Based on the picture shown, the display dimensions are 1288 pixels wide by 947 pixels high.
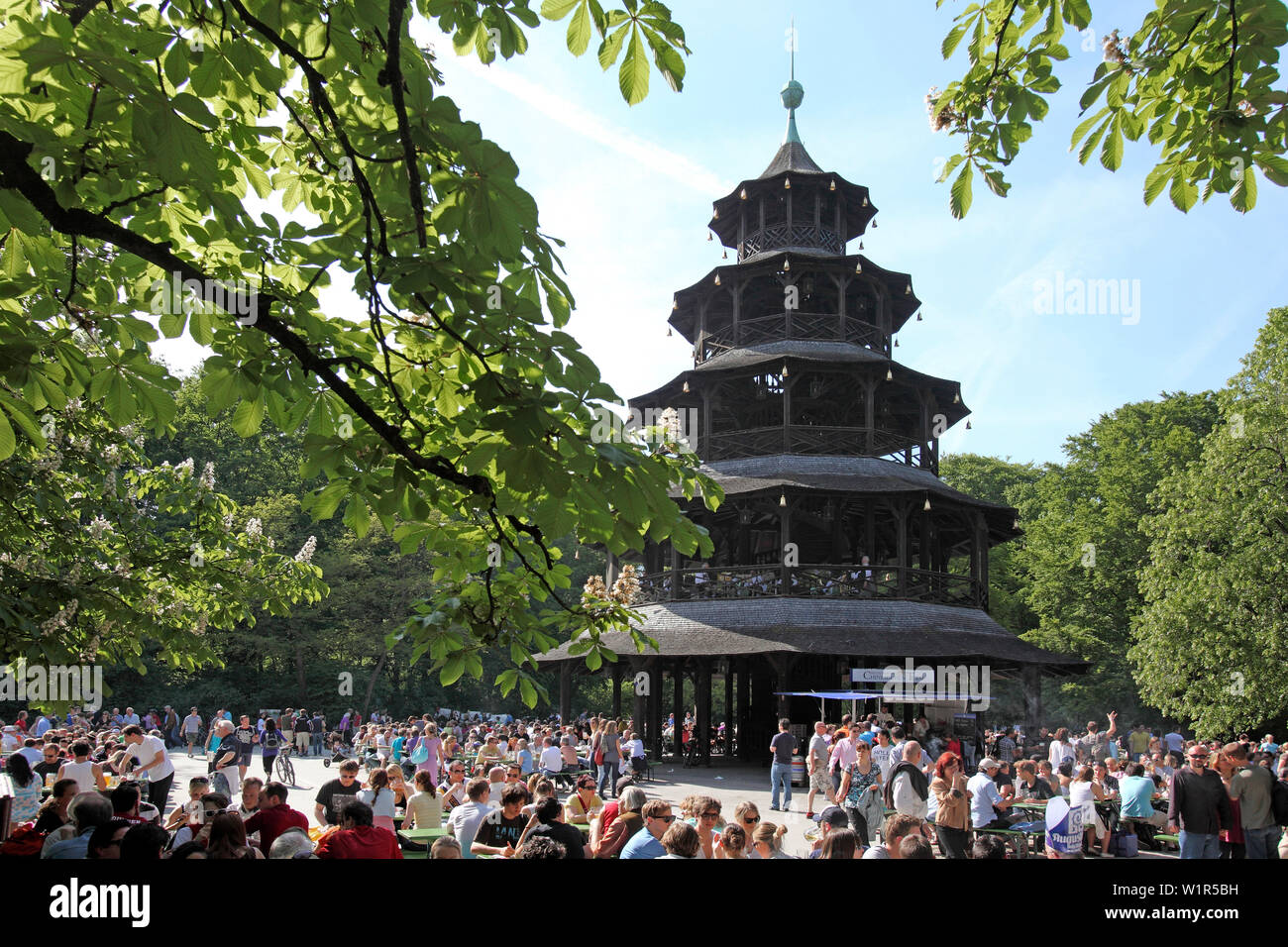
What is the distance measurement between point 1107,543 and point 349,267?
46.1 m

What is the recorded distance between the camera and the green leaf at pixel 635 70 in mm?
3613

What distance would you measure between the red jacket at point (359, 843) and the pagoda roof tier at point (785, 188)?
98.6 ft

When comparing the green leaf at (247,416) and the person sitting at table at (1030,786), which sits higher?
the green leaf at (247,416)

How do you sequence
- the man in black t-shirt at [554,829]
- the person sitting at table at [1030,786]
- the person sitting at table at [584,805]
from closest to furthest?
the man in black t-shirt at [554,829] < the person sitting at table at [584,805] < the person sitting at table at [1030,786]

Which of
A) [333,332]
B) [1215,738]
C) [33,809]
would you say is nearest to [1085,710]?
[1215,738]

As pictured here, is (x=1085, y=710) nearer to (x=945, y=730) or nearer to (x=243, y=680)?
(x=945, y=730)

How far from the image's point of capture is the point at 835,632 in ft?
78.5

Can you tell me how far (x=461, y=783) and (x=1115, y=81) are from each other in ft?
38.4

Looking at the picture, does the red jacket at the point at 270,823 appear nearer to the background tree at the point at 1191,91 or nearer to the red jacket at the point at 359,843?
the red jacket at the point at 359,843

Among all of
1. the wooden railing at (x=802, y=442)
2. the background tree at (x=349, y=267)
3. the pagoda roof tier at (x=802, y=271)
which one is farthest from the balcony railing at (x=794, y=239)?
the background tree at (x=349, y=267)

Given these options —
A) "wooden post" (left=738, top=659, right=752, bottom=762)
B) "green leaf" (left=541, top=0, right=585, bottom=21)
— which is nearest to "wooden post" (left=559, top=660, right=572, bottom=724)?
"wooden post" (left=738, top=659, right=752, bottom=762)

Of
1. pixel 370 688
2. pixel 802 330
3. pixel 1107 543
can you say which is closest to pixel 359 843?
pixel 802 330

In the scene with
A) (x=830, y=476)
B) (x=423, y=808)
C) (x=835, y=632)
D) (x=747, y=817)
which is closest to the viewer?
(x=747, y=817)

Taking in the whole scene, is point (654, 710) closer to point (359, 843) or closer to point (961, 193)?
point (359, 843)
